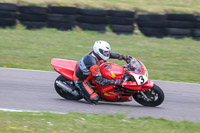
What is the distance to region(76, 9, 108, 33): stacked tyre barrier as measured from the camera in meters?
14.8

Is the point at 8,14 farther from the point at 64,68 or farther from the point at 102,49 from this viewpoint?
the point at 102,49

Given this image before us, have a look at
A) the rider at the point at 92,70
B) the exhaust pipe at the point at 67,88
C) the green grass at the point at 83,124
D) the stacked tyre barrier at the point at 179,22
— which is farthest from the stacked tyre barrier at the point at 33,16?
the green grass at the point at 83,124

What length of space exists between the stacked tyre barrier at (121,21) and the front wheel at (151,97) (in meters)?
8.00

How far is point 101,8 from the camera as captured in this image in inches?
627

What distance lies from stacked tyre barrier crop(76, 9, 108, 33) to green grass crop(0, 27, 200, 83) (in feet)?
0.86

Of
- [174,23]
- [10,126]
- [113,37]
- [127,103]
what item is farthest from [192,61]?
[10,126]

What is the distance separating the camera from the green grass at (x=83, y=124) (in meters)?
5.21

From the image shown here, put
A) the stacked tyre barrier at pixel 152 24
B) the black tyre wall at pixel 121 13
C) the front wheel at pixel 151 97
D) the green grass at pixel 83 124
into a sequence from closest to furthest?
1. the green grass at pixel 83 124
2. the front wheel at pixel 151 97
3. the stacked tyre barrier at pixel 152 24
4. the black tyre wall at pixel 121 13

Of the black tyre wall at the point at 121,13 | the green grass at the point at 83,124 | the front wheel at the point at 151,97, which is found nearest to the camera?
the green grass at the point at 83,124

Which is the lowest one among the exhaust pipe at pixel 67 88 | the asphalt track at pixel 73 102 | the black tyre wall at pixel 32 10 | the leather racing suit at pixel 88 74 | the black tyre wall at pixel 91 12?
the asphalt track at pixel 73 102

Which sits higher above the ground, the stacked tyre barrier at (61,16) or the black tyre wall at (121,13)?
the black tyre wall at (121,13)

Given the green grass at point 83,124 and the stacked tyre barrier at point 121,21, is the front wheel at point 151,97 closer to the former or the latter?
the green grass at point 83,124

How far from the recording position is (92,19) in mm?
14852

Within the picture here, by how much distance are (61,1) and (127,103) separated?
971 cm
